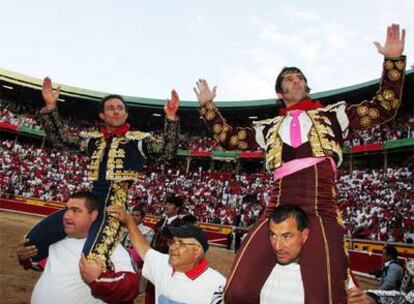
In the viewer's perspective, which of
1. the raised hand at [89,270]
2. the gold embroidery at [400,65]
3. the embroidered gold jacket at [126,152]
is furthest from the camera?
the embroidered gold jacket at [126,152]

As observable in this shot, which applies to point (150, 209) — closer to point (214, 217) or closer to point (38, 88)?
point (214, 217)

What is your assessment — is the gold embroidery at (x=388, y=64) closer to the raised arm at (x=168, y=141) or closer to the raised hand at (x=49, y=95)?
the raised arm at (x=168, y=141)

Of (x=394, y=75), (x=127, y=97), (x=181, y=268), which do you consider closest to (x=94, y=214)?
(x=181, y=268)

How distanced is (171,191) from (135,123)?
993 cm

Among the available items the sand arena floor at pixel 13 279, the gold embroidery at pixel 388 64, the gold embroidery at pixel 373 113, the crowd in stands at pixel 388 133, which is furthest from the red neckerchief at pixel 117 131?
the crowd in stands at pixel 388 133

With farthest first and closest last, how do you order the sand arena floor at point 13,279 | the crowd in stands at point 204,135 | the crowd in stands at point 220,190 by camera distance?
the crowd in stands at point 204,135 → the crowd in stands at point 220,190 → the sand arena floor at point 13,279

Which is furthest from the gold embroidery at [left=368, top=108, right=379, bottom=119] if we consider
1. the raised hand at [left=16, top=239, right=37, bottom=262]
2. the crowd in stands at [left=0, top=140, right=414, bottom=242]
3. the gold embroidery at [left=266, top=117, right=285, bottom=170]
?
the crowd in stands at [left=0, top=140, right=414, bottom=242]

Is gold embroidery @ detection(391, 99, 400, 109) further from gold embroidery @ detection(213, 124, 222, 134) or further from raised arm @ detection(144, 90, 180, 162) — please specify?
raised arm @ detection(144, 90, 180, 162)

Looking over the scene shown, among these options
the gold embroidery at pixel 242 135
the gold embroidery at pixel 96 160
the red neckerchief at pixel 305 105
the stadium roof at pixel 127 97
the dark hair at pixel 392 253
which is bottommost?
the dark hair at pixel 392 253

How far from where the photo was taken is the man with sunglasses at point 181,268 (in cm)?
247

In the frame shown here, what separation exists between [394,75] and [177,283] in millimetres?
1733

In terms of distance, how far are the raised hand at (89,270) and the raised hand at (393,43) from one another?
210 cm

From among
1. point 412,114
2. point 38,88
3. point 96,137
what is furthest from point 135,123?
point 96,137

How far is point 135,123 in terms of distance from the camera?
34.7 meters
